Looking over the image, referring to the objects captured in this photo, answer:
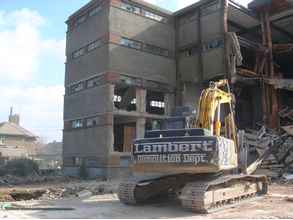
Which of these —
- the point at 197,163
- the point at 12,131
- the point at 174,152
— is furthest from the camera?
the point at 12,131

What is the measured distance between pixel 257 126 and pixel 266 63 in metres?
5.76

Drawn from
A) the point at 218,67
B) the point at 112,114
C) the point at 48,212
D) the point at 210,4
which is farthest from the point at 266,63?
the point at 48,212

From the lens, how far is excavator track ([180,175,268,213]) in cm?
1136

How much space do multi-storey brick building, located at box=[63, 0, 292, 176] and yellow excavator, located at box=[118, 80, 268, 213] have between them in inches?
617

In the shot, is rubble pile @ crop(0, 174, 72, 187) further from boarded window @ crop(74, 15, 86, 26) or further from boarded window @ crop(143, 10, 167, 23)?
boarded window @ crop(143, 10, 167, 23)

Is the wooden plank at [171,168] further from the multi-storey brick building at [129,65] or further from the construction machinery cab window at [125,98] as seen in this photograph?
the construction machinery cab window at [125,98]

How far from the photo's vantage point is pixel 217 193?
12070 millimetres

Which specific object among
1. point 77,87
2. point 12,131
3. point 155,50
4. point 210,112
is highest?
point 155,50

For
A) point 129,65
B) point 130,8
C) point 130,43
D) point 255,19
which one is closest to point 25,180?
point 129,65

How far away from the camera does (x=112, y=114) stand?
97.0 feet

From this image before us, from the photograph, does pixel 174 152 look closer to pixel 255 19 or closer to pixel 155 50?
pixel 155 50

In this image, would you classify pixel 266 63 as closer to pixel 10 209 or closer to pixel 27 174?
pixel 27 174

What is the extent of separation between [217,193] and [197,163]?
1.41 meters

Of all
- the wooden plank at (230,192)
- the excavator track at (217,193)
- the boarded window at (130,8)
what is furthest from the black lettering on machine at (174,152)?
the boarded window at (130,8)
